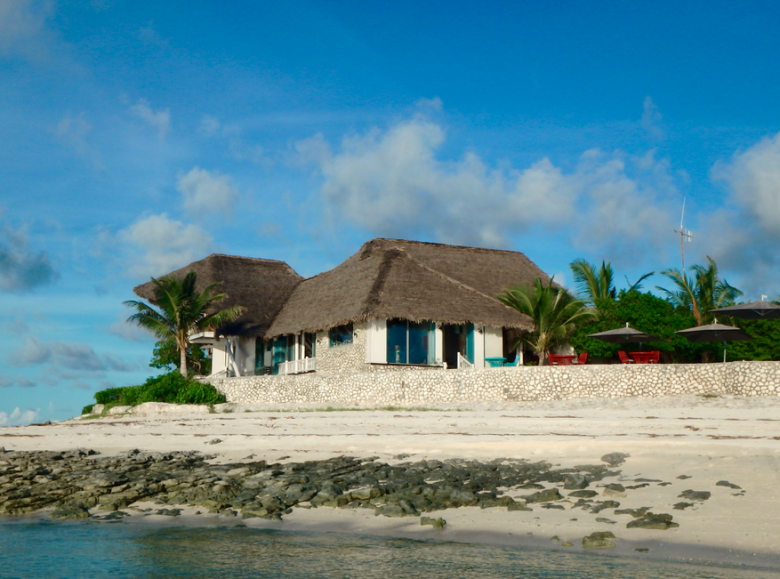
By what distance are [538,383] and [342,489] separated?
10.2m

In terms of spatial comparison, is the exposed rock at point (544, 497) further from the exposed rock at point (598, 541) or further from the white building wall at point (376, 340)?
the white building wall at point (376, 340)

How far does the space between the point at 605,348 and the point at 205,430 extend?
1278cm

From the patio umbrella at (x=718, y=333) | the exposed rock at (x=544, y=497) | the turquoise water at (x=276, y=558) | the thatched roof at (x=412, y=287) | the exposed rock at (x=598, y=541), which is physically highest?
the thatched roof at (x=412, y=287)

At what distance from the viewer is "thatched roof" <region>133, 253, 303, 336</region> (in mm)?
28562

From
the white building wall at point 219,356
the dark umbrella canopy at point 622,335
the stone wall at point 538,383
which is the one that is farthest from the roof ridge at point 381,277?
the white building wall at point 219,356

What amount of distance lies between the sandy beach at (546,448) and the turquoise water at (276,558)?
321 mm

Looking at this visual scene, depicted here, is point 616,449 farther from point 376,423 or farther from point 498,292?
point 498,292

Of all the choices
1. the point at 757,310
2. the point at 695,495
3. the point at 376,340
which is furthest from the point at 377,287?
the point at 695,495

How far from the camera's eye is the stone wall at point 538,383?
16719 mm

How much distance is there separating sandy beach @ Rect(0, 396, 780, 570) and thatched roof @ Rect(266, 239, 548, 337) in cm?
494

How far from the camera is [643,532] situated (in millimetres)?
6715

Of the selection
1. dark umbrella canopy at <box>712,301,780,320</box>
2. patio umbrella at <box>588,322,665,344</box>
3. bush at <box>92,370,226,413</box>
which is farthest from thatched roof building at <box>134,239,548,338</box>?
dark umbrella canopy at <box>712,301,780,320</box>

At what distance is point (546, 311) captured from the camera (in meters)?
23.4

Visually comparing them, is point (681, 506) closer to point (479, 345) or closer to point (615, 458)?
point (615, 458)
